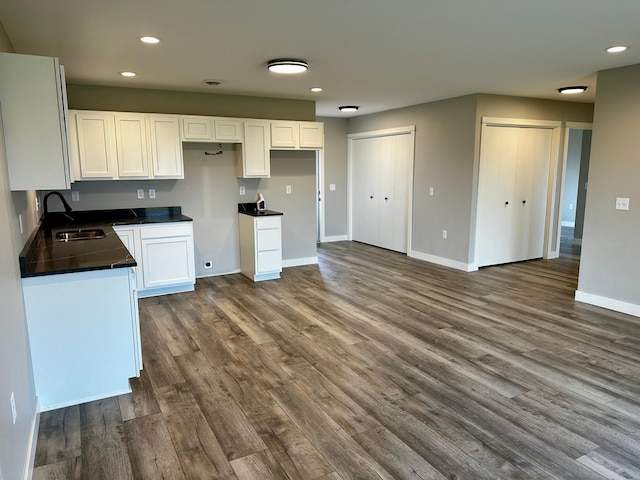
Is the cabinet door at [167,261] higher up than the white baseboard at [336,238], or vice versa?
the cabinet door at [167,261]

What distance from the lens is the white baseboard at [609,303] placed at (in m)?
4.27

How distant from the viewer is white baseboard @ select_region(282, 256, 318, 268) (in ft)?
21.1

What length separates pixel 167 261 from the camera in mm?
4957

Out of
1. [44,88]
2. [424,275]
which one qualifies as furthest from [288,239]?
[44,88]

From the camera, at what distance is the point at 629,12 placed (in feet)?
8.78

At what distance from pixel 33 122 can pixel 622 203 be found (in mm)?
5084

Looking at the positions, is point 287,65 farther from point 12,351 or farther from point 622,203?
point 622,203

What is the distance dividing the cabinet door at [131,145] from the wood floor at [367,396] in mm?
1547

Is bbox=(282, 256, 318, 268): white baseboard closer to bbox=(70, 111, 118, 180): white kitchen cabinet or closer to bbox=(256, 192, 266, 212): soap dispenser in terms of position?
bbox=(256, 192, 266, 212): soap dispenser

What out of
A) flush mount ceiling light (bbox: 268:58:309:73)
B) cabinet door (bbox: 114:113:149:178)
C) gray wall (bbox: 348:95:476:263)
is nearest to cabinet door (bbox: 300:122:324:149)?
gray wall (bbox: 348:95:476:263)

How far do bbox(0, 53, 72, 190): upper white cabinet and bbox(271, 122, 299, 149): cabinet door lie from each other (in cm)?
331

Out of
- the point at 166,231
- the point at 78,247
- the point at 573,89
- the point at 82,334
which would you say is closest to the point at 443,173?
the point at 573,89

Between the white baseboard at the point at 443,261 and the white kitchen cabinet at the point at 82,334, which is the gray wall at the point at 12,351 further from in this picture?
the white baseboard at the point at 443,261

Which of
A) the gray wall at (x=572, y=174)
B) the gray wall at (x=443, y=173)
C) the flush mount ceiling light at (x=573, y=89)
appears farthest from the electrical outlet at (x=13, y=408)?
the gray wall at (x=572, y=174)
